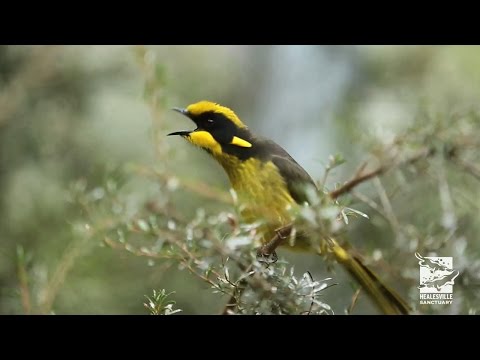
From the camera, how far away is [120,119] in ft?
9.96

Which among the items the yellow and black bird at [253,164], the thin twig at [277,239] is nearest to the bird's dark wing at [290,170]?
the yellow and black bird at [253,164]

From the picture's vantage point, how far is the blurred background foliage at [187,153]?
5.17ft

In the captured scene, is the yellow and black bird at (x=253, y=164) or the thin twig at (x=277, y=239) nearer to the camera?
the thin twig at (x=277, y=239)

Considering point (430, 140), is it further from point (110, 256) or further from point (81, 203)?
point (110, 256)

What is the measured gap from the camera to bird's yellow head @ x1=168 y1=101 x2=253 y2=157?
2322 mm

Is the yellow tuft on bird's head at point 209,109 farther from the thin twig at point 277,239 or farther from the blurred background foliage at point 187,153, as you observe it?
the thin twig at point 277,239

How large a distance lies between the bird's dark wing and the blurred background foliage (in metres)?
0.12
